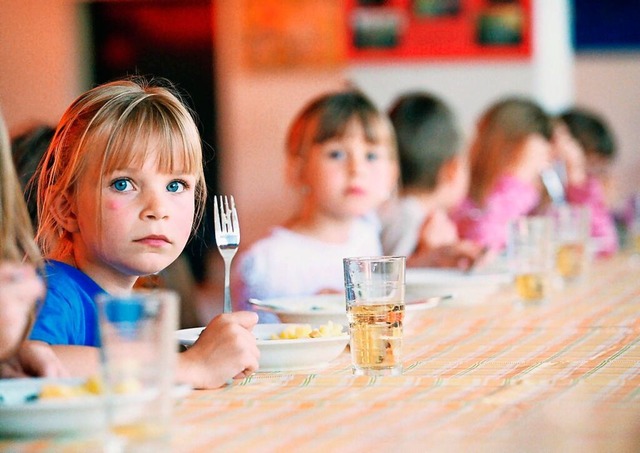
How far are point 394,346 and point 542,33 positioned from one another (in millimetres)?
4965

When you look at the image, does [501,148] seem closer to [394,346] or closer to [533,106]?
[533,106]

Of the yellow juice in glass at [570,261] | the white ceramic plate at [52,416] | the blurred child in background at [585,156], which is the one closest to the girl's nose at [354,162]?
the yellow juice in glass at [570,261]

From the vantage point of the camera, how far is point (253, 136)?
21.0 ft

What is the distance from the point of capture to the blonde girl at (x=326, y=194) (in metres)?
3.19

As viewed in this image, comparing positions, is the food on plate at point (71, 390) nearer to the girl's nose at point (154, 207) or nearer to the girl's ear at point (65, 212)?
the girl's nose at point (154, 207)

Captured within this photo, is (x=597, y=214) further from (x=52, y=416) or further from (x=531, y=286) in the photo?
(x=52, y=416)

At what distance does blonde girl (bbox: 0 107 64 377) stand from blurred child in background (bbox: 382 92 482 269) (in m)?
2.62

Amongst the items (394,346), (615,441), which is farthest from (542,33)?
(615,441)

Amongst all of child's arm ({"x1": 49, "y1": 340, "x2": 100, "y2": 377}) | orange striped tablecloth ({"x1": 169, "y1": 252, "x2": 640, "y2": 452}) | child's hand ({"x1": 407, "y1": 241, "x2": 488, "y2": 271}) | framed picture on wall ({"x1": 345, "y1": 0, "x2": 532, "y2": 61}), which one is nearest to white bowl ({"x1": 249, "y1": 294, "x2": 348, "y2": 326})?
orange striped tablecloth ({"x1": 169, "y1": 252, "x2": 640, "y2": 452})

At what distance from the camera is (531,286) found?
271 cm

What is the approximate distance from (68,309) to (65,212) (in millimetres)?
209

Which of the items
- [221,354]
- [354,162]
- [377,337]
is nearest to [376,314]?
[377,337]

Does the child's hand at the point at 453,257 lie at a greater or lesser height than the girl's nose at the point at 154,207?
lesser

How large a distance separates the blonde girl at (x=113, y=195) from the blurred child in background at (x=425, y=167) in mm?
2172
